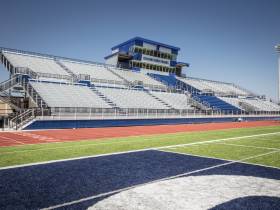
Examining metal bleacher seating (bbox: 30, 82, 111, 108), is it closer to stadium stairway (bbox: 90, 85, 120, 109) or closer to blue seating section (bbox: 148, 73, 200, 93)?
stadium stairway (bbox: 90, 85, 120, 109)

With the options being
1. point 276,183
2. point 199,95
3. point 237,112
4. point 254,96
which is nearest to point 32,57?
point 199,95

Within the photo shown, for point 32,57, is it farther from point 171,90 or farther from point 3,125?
point 171,90

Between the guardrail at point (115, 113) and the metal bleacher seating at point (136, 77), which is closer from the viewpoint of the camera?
the guardrail at point (115, 113)

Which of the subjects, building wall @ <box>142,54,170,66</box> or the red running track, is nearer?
the red running track

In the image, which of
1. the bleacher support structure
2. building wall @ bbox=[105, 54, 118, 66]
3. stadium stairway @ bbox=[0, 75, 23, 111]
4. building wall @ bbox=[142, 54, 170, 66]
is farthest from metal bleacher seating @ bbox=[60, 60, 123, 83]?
stadium stairway @ bbox=[0, 75, 23, 111]

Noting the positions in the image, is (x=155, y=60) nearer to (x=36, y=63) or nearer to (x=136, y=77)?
(x=136, y=77)

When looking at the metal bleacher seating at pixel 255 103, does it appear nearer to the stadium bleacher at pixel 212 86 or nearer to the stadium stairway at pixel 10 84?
the stadium bleacher at pixel 212 86

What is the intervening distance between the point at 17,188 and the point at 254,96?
62.2m

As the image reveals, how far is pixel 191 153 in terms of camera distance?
10453 mm

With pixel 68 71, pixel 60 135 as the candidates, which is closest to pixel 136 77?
pixel 68 71

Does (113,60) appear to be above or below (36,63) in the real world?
above

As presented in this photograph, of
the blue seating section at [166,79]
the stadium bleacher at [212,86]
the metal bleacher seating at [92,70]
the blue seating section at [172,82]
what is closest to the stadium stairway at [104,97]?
the metal bleacher seating at [92,70]

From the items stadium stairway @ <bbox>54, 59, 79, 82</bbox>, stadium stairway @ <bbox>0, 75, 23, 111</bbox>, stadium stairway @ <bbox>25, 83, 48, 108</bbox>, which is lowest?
stadium stairway @ <bbox>25, 83, 48, 108</bbox>

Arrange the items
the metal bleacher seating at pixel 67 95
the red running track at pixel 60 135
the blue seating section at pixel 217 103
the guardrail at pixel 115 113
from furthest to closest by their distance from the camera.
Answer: the blue seating section at pixel 217 103
the metal bleacher seating at pixel 67 95
the guardrail at pixel 115 113
the red running track at pixel 60 135
